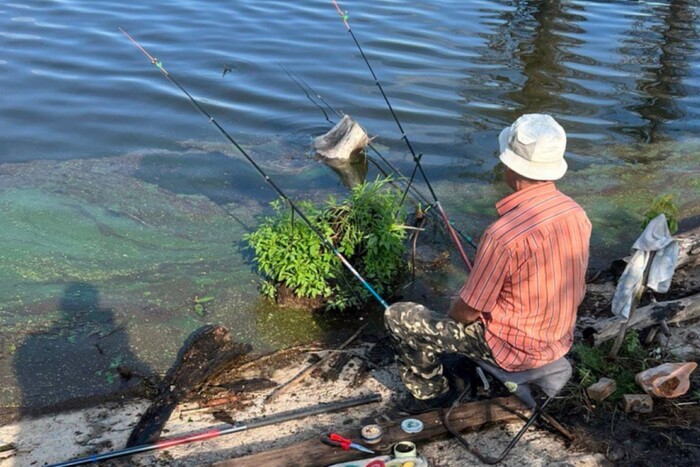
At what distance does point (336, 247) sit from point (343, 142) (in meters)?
2.81

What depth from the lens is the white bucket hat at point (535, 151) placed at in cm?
308

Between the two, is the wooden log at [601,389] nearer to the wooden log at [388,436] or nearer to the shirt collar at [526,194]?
the wooden log at [388,436]

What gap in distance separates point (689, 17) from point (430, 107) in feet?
20.8

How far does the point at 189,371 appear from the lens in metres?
4.24

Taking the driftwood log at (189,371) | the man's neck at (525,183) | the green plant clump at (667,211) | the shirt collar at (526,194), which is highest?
the man's neck at (525,183)

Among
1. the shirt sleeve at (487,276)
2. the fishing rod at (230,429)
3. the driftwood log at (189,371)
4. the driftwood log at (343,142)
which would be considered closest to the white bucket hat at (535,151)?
the shirt sleeve at (487,276)

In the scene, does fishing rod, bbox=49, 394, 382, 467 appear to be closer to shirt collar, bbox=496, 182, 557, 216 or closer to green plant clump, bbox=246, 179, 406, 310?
green plant clump, bbox=246, 179, 406, 310

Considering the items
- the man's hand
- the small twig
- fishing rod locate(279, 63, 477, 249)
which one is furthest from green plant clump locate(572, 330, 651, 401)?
fishing rod locate(279, 63, 477, 249)

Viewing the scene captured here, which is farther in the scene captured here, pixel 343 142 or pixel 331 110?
pixel 331 110

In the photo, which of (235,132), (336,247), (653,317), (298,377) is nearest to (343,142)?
(235,132)

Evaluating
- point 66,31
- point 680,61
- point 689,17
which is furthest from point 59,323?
point 689,17

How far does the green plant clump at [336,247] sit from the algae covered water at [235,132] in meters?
0.27

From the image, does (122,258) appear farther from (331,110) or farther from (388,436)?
(331,110)

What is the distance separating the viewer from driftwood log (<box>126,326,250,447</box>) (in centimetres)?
383
